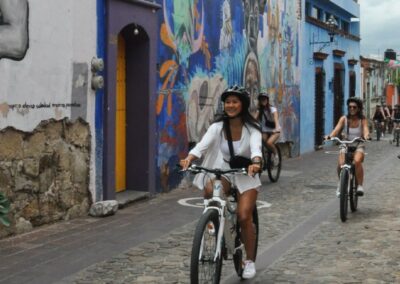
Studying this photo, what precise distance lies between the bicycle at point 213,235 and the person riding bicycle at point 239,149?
0.42ft

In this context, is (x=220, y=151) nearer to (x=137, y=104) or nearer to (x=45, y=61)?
(x=45, y=61)

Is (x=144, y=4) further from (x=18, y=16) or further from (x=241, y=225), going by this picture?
(x=241, y=225)

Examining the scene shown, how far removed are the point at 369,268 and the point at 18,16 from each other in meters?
4.63

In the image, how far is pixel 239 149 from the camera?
557cm

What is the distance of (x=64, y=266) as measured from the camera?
20.6 ft

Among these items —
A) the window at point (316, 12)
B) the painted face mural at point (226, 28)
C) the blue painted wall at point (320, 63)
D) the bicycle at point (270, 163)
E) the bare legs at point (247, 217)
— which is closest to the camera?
the bare legs at point (247, 217)

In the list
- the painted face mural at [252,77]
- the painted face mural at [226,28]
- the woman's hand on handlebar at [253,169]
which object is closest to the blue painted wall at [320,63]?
the painted face mural at [252,77]

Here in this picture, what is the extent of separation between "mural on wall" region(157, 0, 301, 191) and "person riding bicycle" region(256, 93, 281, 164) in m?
1.13

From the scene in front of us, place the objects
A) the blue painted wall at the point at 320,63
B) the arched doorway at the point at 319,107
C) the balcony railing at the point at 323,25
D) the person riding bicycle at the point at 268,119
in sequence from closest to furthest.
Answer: the person riding bicycle at the point at 268,119 < the blue painted wall at the point at 320,63 < the balcony railing at the point at 323,25 < the arched doorway at the point at 319,107

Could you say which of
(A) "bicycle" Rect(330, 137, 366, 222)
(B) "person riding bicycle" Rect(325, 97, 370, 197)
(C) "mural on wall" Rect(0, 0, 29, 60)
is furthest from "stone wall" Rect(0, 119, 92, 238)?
(B) "person riding bicycle" Rect(325, 97, 370, 197)

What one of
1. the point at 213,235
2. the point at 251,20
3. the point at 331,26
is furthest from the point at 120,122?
the point at 331,26

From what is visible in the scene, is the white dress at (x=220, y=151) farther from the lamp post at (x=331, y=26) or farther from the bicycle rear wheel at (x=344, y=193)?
the lamp post at (x=331, y=26)

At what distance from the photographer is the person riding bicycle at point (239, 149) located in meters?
5.48

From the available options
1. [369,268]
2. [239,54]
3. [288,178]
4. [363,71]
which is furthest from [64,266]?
[363,71]
